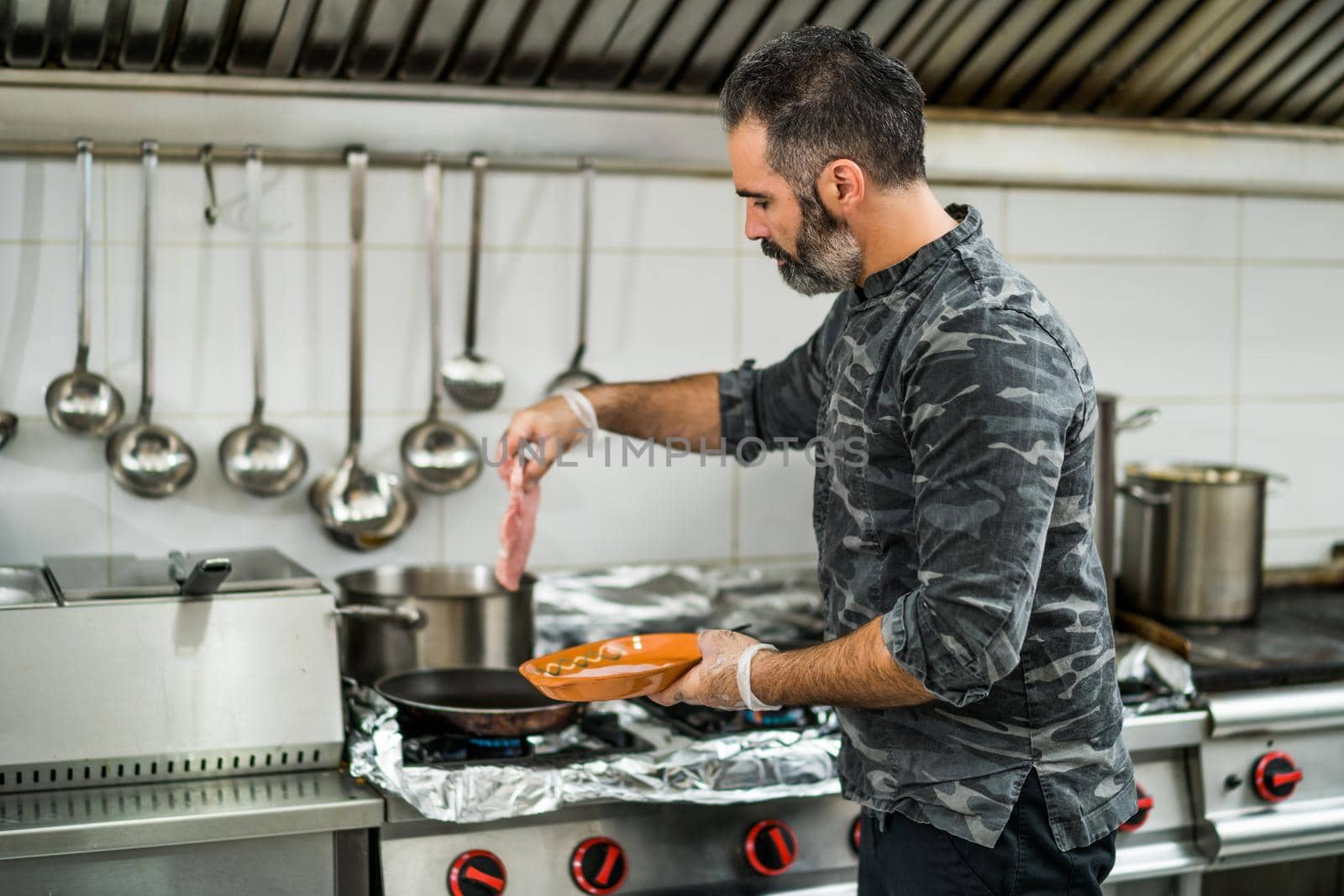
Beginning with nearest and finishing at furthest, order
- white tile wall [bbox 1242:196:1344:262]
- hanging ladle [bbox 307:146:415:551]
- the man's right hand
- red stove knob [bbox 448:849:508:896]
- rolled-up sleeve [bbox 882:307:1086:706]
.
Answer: rolled-up sleeve [bbox 882:307:1086:706], red stove knob [bbox 448:849:508:896], the man's right hand, hanging ladle [bbox 307:146:415:551], white tile wall [bbox 1242:196:1344:262]

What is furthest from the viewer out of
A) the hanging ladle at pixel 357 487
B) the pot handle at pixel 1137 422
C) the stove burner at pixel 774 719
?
the pot handle at pixel 1137 422

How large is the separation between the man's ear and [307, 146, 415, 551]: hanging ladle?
2.87ft

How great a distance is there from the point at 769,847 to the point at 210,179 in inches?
45.0

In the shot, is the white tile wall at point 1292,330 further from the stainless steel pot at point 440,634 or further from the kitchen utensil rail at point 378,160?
the stainless steel pot at point 440,634

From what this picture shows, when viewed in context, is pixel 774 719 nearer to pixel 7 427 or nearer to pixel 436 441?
pixel 436 441

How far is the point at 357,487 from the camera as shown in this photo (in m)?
1.95

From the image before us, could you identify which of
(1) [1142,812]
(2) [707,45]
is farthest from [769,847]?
(2) [707,45]

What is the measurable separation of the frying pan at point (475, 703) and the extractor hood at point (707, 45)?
32.4 inches

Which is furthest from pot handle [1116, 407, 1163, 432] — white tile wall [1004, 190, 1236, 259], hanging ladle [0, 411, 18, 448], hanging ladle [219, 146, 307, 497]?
hanging ladle [0, 411, 18, 448]

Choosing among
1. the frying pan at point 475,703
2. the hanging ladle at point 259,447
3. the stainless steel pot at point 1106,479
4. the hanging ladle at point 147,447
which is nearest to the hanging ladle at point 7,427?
the hanging ladle at point 147,447

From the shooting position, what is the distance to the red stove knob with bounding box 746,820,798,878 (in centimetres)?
158

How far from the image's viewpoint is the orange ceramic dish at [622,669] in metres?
1.32

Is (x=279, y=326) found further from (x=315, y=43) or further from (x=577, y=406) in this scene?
(x=577, y=406)

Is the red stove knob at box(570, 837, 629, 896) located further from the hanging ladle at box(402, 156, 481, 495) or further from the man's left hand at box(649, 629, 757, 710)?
the hanging ladle at box(402, 156, 481, 495)
